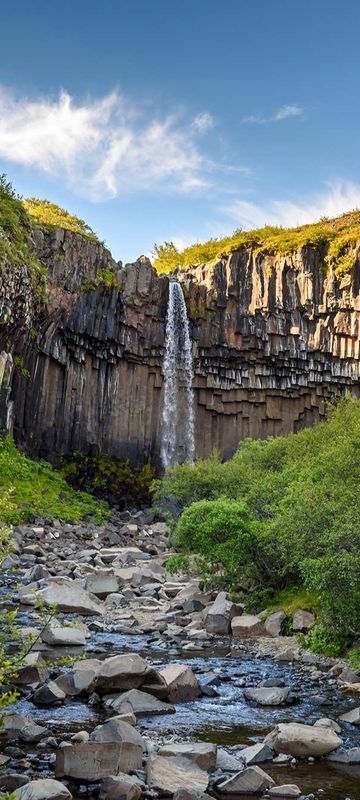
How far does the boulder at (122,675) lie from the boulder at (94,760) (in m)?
2.59

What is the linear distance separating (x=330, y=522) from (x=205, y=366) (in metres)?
33.5

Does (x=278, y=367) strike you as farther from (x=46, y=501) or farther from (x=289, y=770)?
(x=289, y=770)

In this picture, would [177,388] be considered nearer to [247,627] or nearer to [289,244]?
[289,244]

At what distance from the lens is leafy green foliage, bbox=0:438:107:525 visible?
31109 millimetres

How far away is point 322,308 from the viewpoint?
150 feet

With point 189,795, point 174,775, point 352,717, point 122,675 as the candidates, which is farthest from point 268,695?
point 189,795

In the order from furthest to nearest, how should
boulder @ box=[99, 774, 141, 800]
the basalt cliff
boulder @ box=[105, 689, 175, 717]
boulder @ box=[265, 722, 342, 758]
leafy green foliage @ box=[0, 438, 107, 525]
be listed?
the basalt cliff
leafy green foliage @ box=[0, 438, 107, 525]
boulder @ box=[105, 689, 175, 717]
boulder @ box=[265, 722, 342, 758]
boulder @ box=[99, 774, 141, 800]

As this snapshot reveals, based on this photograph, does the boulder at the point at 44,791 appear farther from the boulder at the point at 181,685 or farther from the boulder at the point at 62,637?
the boulder at the point at 62,637

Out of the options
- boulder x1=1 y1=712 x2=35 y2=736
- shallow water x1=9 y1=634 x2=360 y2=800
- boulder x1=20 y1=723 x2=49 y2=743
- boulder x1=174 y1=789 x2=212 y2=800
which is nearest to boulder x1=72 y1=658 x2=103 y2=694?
shallow water x1=9 y1=634 x2=360 y2=800

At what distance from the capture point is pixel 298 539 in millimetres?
13477

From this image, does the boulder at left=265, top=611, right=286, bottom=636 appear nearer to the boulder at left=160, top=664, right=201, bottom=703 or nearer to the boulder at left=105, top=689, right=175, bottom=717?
the boulder at left=160, top=664, right=201, bottom=703

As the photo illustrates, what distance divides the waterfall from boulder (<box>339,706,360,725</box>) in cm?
3673

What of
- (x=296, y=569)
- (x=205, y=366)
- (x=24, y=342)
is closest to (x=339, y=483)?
(x=296, y=569)

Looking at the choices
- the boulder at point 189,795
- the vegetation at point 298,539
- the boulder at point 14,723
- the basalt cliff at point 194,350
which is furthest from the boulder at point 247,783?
the basalt cliff at point 194,350
